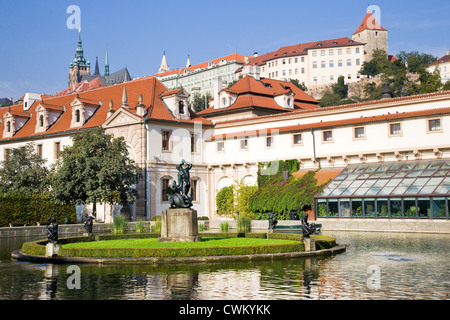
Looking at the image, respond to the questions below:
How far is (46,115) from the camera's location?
214 feet

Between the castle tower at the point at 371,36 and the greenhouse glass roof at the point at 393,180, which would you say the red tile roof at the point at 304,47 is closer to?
the castle tower at the point at 371,36

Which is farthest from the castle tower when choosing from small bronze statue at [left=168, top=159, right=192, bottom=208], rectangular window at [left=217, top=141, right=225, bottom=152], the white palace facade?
small bronze statue at [left=168, top=159, right=192, bottom=208]

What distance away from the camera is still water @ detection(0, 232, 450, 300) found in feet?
47.0

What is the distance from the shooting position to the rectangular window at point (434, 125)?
45.3 metres

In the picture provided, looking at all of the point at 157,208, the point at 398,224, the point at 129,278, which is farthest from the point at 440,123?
the point at 129,278

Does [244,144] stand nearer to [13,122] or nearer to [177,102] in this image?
[177,102]

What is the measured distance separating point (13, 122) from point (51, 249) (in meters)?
51.3

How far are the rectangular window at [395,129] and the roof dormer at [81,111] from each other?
3330 centimetres

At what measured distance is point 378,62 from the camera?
156 metres

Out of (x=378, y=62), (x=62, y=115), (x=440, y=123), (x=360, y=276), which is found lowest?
(x=360, y=276)

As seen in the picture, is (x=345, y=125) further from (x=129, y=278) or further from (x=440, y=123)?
(x=129, y=278)

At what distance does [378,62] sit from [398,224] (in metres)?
126

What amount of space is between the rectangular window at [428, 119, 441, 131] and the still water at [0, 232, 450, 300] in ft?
81.1

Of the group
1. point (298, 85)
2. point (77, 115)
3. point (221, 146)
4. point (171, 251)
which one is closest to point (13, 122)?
point (77, 115)
